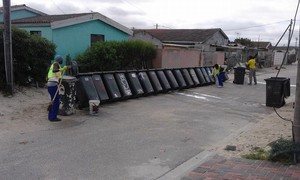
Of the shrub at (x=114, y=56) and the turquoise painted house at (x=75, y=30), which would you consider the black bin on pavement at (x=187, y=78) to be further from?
the turquoise painted house at (x=75, y=30)

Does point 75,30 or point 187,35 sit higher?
point 187,35

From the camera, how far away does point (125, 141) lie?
287 inches

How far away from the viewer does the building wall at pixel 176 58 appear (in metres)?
21.5

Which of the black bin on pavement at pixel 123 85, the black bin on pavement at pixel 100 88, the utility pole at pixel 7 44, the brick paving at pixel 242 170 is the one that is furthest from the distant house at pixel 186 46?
the brick paving at pixel 242 170

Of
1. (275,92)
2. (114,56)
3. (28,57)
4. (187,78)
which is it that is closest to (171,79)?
(187,78)

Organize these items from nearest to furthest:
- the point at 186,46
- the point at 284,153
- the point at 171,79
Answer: the point at 284,153
the point at 171,79
the point at 186,46

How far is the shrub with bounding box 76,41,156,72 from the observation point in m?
17.2

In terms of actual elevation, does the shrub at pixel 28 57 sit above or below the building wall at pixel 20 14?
below

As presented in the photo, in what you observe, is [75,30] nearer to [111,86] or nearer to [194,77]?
[194,77]

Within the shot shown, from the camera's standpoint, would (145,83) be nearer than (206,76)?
Yes

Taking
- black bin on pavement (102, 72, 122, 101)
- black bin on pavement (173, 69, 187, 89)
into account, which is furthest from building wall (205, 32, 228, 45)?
black bin on pavement (102, 72, 122, 101)

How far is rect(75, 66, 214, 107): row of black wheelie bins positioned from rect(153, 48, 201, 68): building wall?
3.59 metres

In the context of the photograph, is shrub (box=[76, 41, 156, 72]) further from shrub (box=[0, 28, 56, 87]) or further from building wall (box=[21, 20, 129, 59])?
shrub (box=[0, 28, 56, 87])

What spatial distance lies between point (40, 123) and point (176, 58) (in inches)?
609
